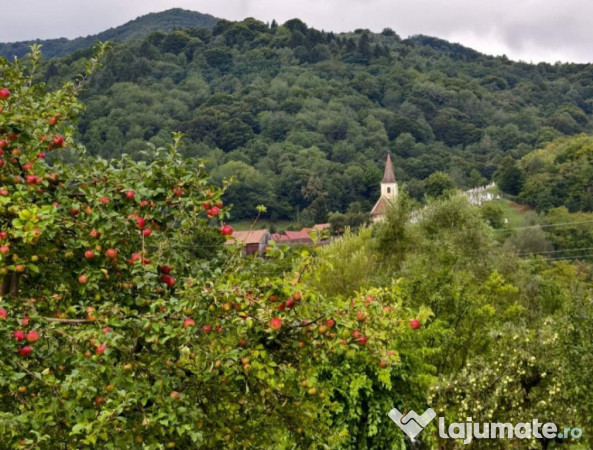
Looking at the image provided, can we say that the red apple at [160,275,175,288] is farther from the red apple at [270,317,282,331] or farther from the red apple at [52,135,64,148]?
the red apple at [52,135,64,148]

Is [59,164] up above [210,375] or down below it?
above

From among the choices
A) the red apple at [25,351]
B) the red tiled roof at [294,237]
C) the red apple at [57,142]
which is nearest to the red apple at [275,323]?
the red apple at [25,351]

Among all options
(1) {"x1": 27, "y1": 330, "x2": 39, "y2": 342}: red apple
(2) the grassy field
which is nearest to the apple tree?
(1) {"x1": 27, "y1": 330, "x2": 39, "y2": 342}: red apple

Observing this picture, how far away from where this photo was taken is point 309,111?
14712 centimetres

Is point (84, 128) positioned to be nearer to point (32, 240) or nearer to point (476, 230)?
point (476, 230)

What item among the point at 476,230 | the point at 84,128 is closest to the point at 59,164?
the point at 476,230

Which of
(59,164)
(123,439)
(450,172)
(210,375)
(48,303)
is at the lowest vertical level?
(450,172)

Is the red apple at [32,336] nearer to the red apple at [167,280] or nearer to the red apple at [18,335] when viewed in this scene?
the red apple at [18,335]

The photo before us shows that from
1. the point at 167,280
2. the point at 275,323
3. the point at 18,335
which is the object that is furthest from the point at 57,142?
the point at 275,323

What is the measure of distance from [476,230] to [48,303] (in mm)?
24798

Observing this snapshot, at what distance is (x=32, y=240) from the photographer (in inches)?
174

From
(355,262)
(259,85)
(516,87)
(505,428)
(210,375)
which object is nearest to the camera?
(210,375)

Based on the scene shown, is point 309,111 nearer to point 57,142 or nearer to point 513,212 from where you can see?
point 513,212

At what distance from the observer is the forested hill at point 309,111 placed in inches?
4537
